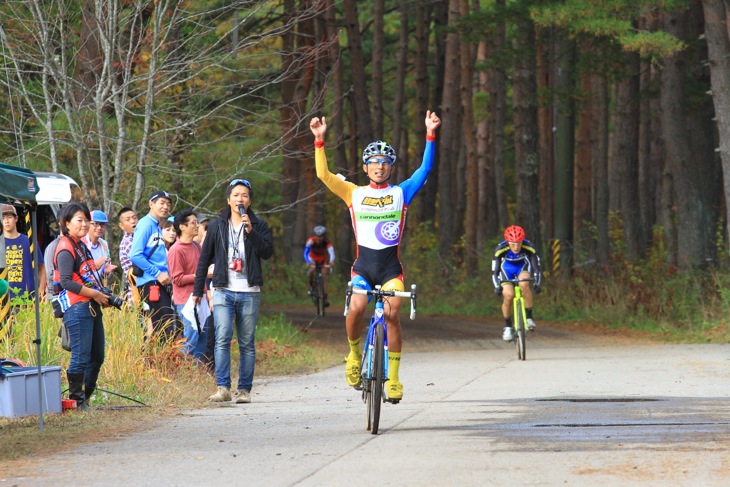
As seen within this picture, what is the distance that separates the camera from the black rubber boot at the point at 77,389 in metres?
12.4

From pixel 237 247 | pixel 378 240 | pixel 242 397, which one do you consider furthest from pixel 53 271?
pixel 378 240

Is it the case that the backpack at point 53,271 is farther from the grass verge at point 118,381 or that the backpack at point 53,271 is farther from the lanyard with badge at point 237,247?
the lanyard with badge at point 237,247

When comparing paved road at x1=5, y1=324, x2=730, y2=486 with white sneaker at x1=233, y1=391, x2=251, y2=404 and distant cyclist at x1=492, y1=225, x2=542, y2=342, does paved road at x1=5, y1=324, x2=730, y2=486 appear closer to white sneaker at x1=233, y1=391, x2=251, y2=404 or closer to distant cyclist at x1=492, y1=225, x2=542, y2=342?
white sneaker at x1=233, y1=391, x2=251, y2=404

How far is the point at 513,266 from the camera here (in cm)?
2061

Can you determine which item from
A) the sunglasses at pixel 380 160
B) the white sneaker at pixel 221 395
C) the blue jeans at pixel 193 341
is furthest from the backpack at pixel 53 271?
the sunglasses at pixel 380 160

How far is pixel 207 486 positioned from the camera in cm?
827

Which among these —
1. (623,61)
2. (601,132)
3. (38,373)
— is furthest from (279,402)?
(601,132)

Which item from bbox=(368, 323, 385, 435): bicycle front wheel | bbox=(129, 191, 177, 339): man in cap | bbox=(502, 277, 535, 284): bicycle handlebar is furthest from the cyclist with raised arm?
bbox=(502, 277, 535, 284): bicycle handlebar

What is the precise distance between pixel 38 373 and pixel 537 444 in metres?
4.12

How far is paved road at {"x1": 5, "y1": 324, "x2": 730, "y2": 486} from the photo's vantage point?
8.51 m

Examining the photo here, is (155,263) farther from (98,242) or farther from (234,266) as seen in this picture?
(234,266)

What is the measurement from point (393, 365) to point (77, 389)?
10.2 ft

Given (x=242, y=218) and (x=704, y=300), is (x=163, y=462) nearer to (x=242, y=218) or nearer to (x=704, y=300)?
(x=242, y=218)

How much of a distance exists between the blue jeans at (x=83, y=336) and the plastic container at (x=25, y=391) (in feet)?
1.77
